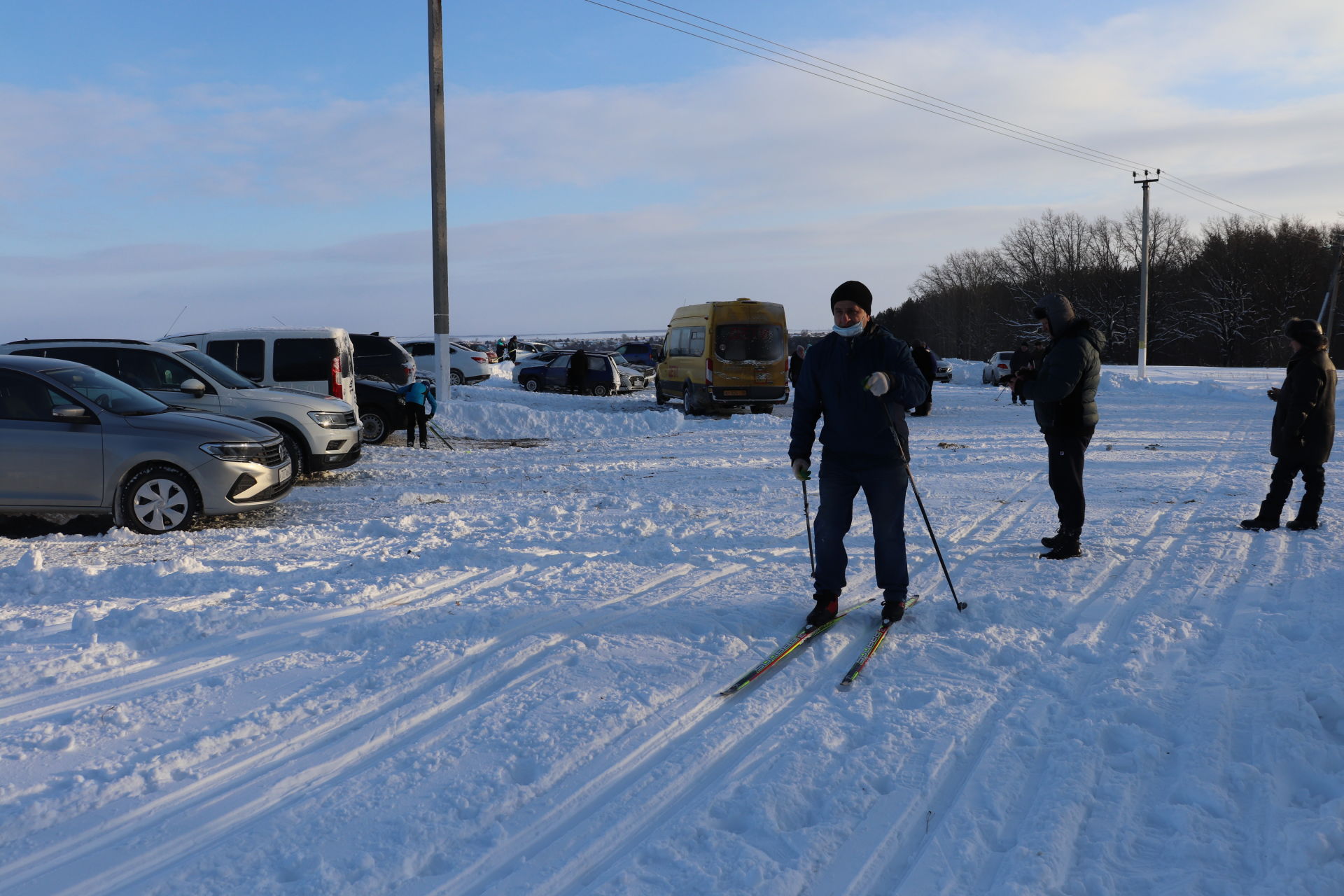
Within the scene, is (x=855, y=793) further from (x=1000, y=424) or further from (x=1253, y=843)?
(x=1000, y=424)

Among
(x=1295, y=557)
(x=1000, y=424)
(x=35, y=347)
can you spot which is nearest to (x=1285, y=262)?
(x=1000, y=424)

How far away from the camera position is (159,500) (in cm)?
783

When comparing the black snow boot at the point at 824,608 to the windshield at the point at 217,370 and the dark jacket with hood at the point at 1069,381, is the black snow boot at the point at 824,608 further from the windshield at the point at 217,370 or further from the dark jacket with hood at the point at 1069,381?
the windshield at the point at 217,370

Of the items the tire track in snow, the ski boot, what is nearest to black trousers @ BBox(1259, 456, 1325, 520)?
the ski boot

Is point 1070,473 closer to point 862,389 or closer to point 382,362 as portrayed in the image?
point 862,389

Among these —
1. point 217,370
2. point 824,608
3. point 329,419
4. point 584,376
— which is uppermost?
point 584,376

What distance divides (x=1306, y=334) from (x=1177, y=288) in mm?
69475

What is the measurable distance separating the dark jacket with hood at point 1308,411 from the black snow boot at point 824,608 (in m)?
4.62

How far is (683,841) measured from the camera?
291 cm

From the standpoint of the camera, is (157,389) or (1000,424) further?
(1000,424)

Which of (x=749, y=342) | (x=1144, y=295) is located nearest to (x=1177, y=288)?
(x=1144, y=295)

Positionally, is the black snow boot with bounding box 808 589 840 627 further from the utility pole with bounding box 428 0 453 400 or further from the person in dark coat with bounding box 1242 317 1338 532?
the utility pole with bounding box 428 0 453 400

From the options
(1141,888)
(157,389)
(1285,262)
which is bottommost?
(1141,888)

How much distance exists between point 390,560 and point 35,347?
6308 millimetres
